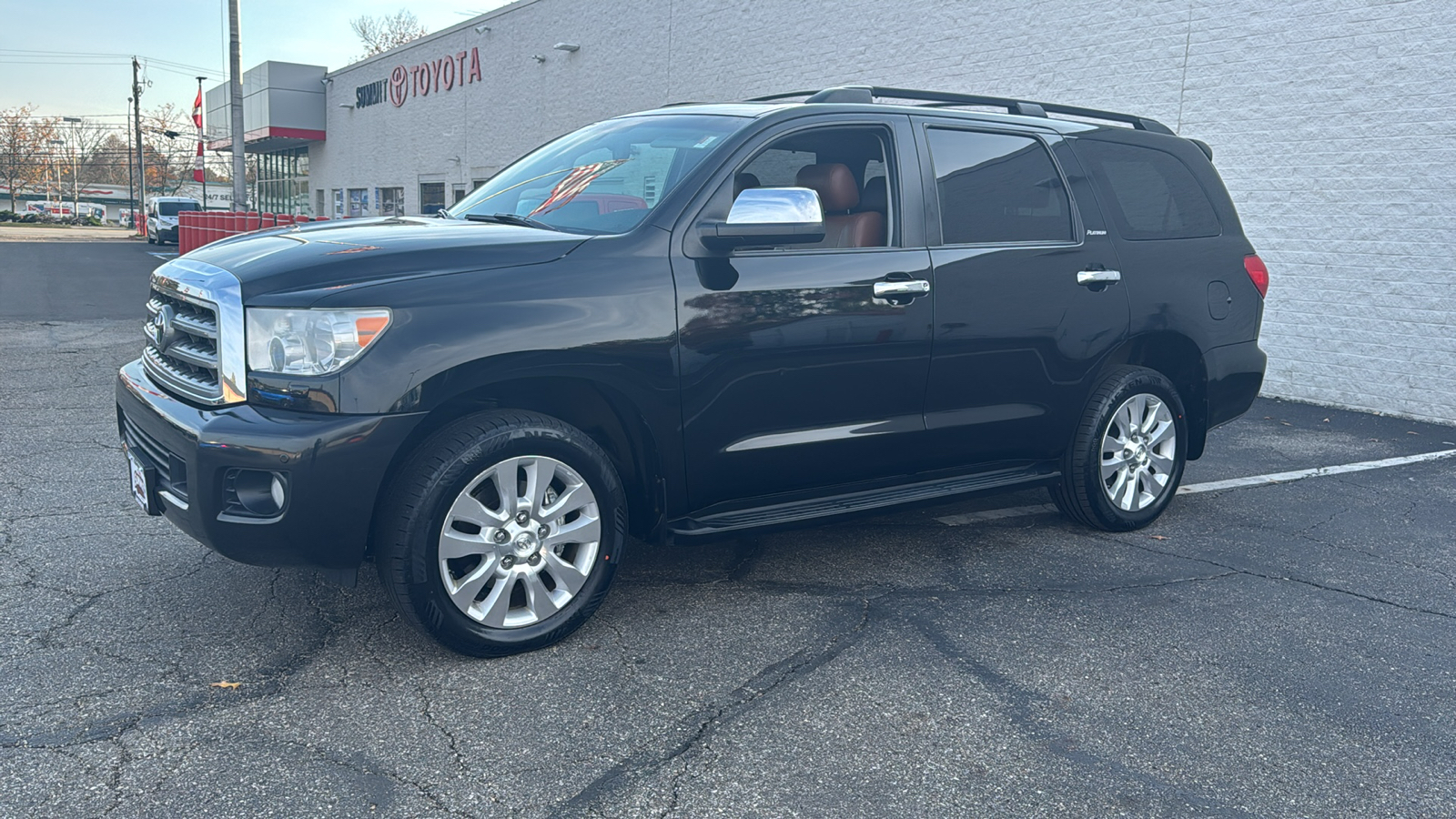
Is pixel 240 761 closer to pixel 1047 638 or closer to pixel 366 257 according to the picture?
pixel 366 257

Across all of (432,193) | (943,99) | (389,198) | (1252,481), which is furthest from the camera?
(389,198)

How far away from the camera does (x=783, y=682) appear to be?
3.57 metres

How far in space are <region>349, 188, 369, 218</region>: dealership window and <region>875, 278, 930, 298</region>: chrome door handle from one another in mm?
32133

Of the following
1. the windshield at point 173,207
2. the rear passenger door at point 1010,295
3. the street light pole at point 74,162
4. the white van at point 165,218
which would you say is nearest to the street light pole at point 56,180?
the street light pole at point 74,162

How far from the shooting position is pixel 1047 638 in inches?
159

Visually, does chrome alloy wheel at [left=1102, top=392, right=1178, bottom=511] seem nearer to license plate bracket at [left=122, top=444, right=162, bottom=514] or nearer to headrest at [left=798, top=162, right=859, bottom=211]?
headrest at [left=798, top=162, right=859, bottom=211]

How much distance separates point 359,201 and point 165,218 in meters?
11.9

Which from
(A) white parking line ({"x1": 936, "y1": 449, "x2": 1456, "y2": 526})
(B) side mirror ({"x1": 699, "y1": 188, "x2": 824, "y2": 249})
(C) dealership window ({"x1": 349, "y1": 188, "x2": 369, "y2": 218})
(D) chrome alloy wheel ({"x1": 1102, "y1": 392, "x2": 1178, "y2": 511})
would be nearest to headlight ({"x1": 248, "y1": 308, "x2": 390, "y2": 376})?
(B) side mirror ({"x1": 699, "y1": 188, "x2": 824, "y2": 249})

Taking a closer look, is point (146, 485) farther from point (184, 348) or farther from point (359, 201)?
point (359, 201)

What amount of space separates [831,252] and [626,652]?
1.63 meters

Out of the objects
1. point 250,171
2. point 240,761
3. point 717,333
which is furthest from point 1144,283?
point 250,171

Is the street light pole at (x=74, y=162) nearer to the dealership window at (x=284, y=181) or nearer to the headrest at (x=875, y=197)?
the dealership window at (x=284, y=181)

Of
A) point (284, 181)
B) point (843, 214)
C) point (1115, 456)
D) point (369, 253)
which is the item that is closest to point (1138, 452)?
point (1115, 456)

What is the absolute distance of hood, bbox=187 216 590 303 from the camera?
3.42 metres
